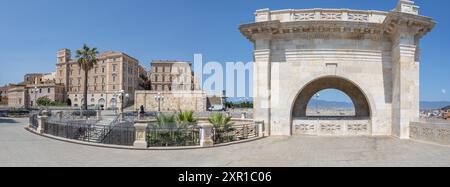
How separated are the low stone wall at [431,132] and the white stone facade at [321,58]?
983 mm

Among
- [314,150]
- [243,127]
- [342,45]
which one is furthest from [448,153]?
[243,127]

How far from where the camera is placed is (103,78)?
75500 mm

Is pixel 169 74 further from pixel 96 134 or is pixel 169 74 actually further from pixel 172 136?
pixel 172 136

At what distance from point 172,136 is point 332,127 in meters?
8.80

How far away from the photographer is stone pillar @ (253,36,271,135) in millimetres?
14664

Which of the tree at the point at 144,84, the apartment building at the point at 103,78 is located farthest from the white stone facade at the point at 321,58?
the tree at the point at 144,84

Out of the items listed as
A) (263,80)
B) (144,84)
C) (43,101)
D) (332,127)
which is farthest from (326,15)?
(144,84)

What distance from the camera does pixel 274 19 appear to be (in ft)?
48.7

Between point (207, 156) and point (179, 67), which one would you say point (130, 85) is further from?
point (207, 156)

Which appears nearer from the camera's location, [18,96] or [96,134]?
[96,134]

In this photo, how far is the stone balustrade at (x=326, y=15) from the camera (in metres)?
14.2

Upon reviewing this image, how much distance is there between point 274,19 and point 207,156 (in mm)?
9192

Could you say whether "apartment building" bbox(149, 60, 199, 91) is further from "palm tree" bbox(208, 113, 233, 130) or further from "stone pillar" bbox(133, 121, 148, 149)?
"stone pillar" bbox(133, 121, 148, 149)

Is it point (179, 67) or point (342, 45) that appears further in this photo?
point (179, 67)
